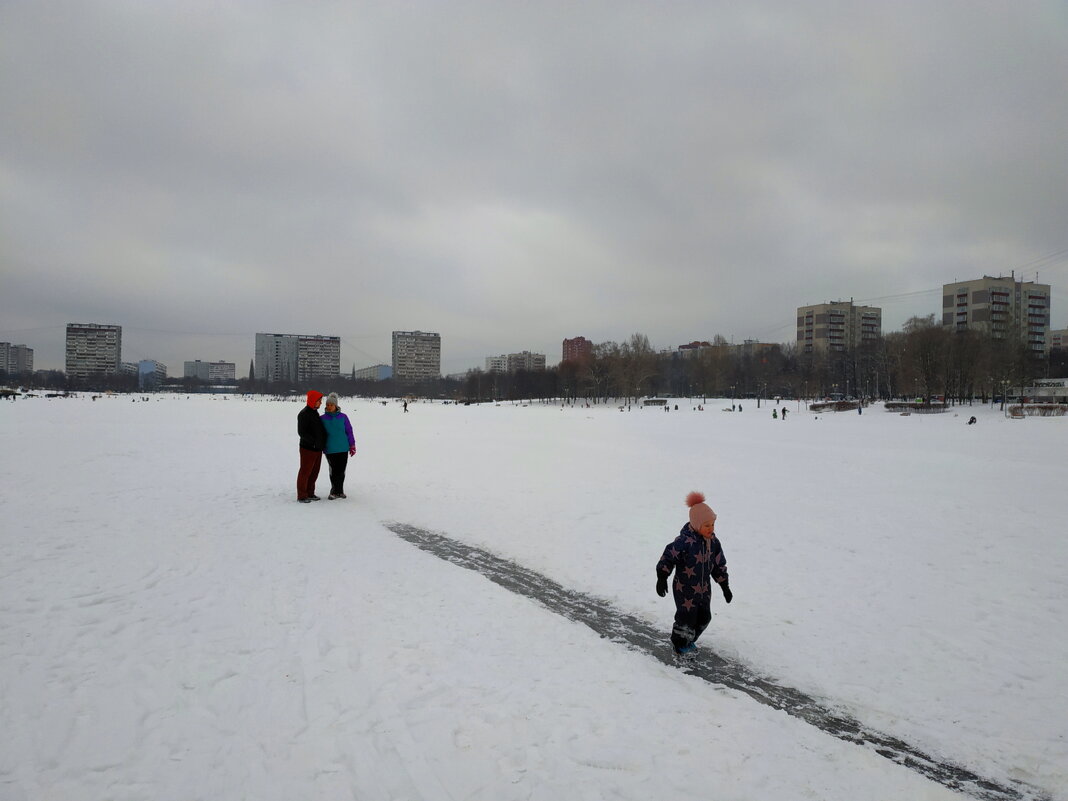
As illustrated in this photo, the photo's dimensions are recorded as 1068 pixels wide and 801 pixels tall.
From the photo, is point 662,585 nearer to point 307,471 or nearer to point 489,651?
point 489,651

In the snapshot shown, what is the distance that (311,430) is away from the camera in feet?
35.6

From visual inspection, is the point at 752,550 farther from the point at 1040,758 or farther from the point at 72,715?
the point at 72,715

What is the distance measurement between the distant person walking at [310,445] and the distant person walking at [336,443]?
22 centimetres

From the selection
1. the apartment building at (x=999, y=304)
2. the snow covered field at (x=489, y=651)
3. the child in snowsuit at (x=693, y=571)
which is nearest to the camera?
the snow covered field at (x=489, y=651)

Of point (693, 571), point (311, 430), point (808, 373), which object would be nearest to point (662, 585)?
point (693, 571)

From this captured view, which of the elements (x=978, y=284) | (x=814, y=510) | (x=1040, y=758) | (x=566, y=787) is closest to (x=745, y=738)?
(x=566, y=787)

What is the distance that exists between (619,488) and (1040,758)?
985 cm

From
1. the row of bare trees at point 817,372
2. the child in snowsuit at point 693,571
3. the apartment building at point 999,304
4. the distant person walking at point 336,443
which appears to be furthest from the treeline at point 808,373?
the child in snowsuit at point 693,571

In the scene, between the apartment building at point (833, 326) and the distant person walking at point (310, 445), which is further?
the apartment building at point (833, 326)

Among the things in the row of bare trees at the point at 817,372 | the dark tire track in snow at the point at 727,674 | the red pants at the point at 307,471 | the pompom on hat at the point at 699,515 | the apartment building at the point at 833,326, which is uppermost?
the apartment building at the point at 833,326

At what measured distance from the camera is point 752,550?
→ 8367 mm

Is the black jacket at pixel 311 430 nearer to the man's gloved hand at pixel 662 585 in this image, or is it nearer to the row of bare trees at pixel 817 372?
the man's gloved hand at pixel 662 585

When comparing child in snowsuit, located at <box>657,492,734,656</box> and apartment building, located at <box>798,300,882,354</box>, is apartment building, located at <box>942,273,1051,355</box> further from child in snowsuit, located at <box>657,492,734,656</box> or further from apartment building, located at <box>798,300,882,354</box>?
child in snowsuit, located at <box>657,492,734,656</box>

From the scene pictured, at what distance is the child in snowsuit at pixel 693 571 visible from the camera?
482cm
